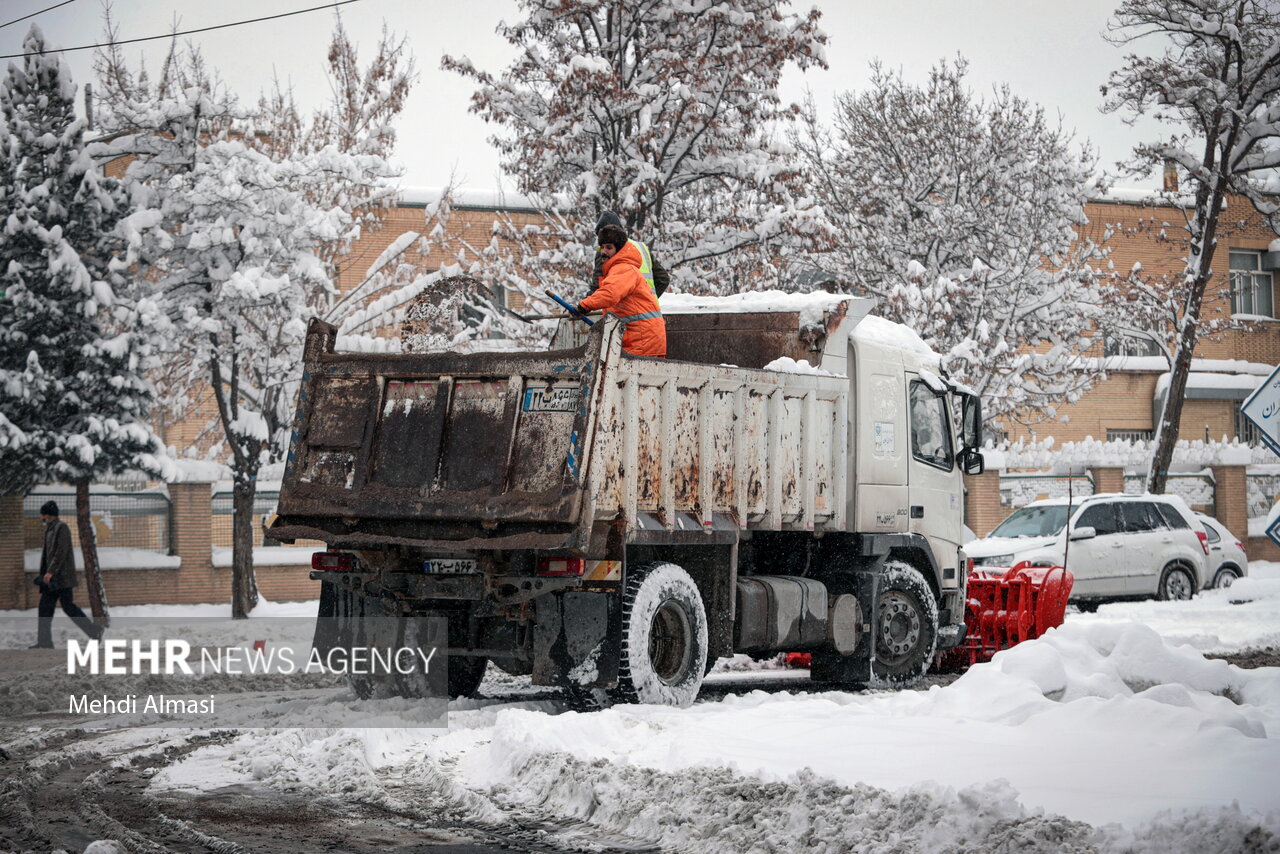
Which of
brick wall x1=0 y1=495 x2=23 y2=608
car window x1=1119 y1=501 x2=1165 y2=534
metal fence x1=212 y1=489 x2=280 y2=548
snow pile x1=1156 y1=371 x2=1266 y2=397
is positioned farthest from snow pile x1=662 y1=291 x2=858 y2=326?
snow pile x1=1156 y1=371 x2=1266 y2=397

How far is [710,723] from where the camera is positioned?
27.9 feet

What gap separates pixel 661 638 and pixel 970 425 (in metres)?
5.01

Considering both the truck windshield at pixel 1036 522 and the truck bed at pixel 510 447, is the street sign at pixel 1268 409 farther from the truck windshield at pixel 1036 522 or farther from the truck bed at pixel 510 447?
the truck windshield at pixel 1036 522

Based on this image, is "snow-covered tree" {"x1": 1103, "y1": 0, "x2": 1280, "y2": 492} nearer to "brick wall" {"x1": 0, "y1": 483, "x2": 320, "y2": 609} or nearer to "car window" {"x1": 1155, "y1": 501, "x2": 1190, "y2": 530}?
"car window" {"x1": 1155, "y1": 501, "x2": 1190, "y2": 530}

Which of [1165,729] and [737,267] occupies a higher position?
[737,267]

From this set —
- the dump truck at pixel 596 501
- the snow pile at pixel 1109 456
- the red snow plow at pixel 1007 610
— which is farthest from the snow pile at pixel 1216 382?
the dump truck at pixel 596 501

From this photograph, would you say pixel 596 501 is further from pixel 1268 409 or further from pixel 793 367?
pixel 1268 409

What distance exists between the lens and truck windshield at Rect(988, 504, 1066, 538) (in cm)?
2094

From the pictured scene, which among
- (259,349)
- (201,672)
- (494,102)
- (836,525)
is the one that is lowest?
(201,672)

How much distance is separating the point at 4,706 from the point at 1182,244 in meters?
22.6

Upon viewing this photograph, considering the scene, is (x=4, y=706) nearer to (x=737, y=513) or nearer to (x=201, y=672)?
(x=201, y=672)

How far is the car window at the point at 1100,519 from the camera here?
21.2 meters

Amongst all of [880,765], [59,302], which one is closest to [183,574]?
[59,302]

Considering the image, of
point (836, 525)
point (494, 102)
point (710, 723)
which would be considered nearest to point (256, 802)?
point (710, 723)
